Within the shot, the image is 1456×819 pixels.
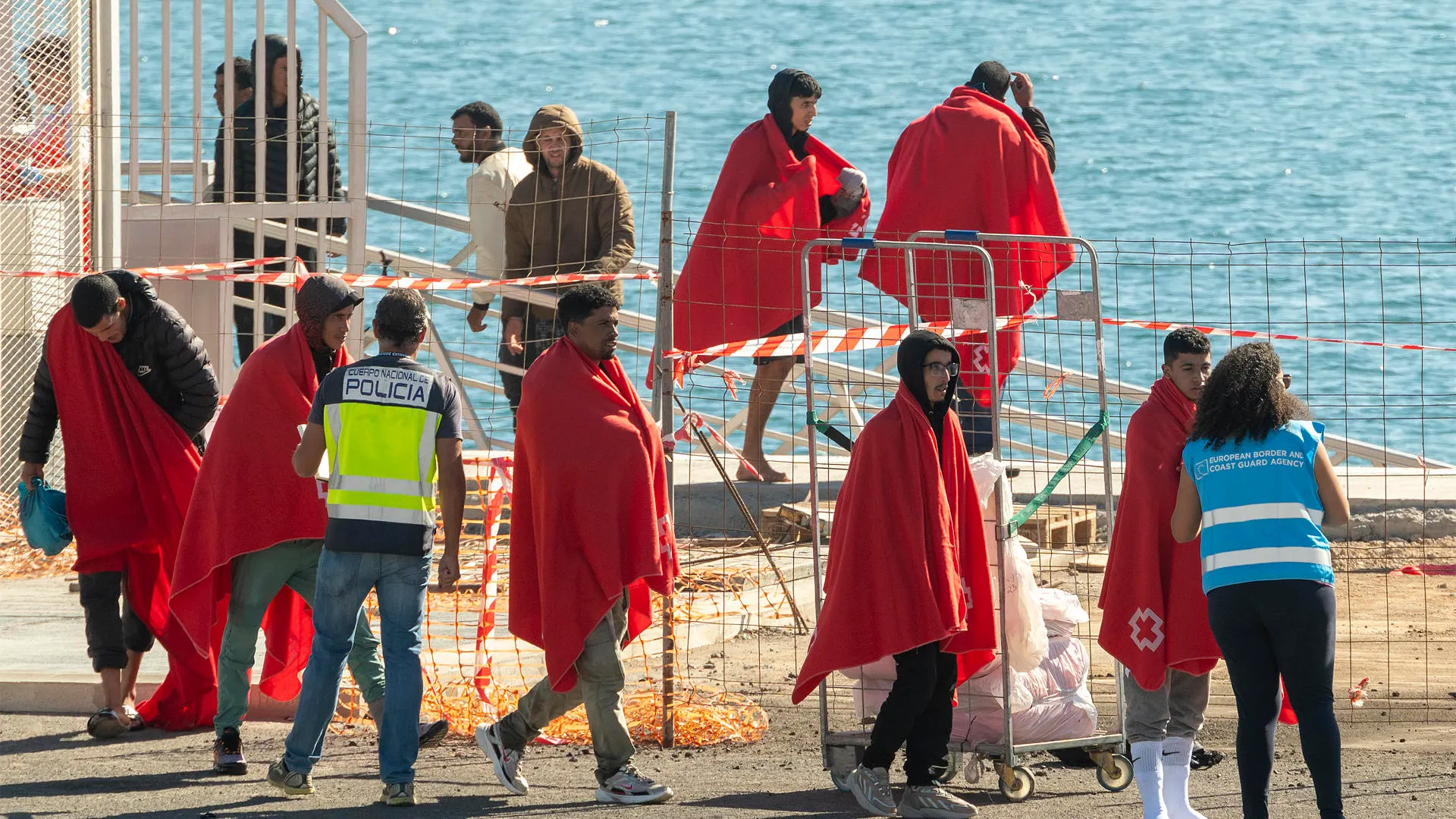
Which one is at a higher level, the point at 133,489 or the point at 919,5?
the point at 919,5

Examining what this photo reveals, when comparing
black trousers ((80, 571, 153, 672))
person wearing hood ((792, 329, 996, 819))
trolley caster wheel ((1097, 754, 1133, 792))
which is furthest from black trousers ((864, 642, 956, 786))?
black trousers ((80, 571, 153, 672))

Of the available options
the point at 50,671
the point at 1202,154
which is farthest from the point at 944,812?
the point at 1202,154

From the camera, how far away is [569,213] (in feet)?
31.0

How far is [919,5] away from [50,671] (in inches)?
1630

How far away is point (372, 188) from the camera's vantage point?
36.2 metres

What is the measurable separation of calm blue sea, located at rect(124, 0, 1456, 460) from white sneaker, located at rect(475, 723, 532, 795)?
20.4m

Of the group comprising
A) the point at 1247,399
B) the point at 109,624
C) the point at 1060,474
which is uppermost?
the point at 1247,399

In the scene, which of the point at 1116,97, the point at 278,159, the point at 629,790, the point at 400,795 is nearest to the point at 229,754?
the point at 400,795

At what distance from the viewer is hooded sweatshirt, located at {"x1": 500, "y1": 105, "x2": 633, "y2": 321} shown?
30.6 feet

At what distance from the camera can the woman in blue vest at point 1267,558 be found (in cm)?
527

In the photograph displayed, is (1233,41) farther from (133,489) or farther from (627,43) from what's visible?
(133,489)

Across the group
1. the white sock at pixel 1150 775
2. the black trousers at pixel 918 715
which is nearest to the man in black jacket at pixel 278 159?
the black trousers at pixel 918 715

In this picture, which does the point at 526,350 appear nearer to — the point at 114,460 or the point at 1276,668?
the point at 114,460

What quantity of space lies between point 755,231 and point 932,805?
4.24 metres
